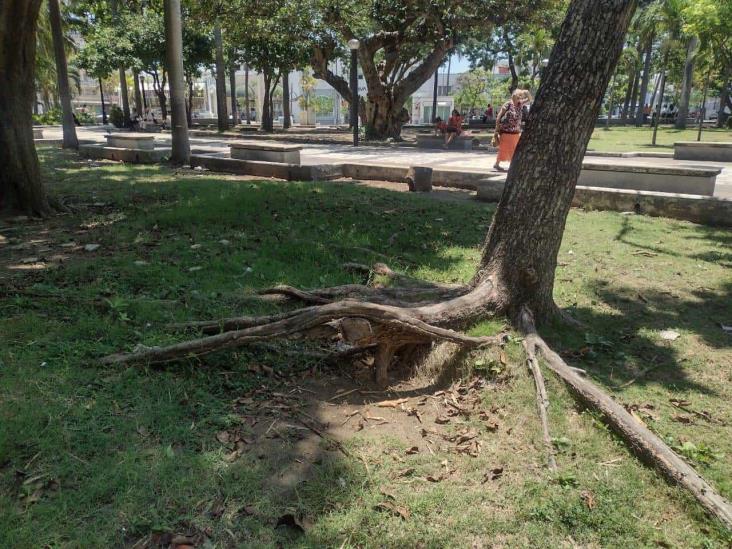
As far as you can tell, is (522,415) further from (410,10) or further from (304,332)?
(410,10)

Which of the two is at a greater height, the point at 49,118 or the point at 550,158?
the point at 49,118

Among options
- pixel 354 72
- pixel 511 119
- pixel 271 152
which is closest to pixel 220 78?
pixel 354 72

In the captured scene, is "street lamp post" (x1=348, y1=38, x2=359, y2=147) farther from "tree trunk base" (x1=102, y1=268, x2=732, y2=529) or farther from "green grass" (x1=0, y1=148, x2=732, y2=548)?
"tree trunk base" (x1=102, y1=268, x2=732, y2=529)

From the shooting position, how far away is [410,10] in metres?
20.4

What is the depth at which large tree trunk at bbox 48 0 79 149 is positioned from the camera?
547 inches

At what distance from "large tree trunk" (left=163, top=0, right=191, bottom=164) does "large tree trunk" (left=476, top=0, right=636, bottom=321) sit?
404 inches

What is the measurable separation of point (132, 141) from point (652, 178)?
12.1 metres

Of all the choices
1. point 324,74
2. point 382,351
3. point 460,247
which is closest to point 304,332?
point 382,351

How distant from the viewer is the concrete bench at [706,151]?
16.2 metres

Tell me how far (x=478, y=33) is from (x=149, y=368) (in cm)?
2183

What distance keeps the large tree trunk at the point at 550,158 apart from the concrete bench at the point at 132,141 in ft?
Answer: 40.7

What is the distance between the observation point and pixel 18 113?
6.97m

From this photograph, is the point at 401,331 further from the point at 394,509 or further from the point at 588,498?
the point at 588,498

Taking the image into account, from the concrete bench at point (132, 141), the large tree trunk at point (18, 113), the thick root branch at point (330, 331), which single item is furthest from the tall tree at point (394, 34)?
the thick root branch at point (330, 331)
